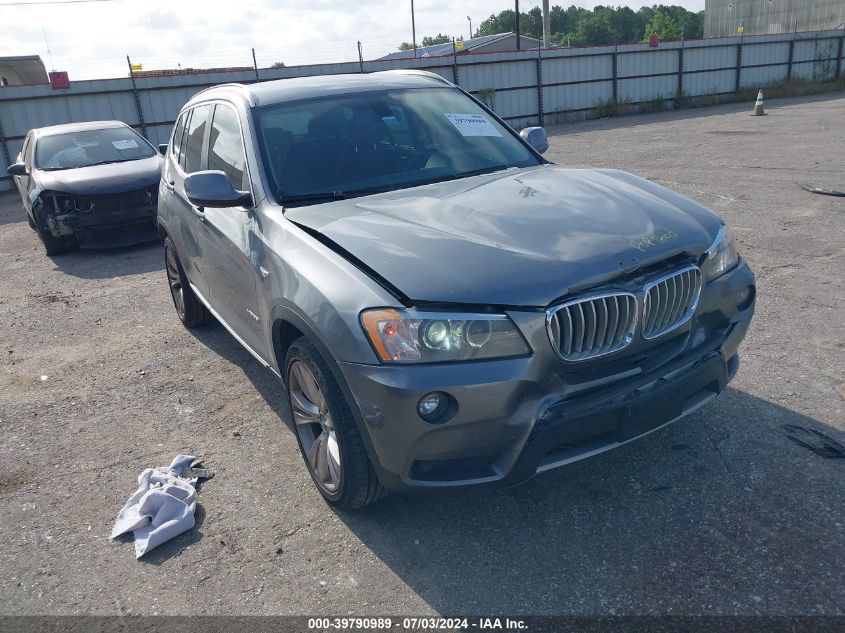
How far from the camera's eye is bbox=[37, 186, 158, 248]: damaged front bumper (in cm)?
915

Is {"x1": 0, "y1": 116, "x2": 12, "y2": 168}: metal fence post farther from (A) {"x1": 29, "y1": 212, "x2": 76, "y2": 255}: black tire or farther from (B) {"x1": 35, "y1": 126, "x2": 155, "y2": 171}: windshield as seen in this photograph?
(A) {"x1": 29, "y1": 212, "x2": 76, "y2": 255}: black tire

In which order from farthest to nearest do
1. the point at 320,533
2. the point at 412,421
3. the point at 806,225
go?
the point at 806,225 < the point at 320,533 < the point at 412,421

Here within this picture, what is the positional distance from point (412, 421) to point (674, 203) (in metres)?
1.74

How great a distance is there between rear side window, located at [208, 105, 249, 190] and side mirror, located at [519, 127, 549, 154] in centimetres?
180

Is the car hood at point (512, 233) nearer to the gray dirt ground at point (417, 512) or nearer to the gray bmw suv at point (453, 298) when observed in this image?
the gray bmw suv at point (453, 298)

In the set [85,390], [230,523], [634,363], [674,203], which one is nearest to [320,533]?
[230,523]

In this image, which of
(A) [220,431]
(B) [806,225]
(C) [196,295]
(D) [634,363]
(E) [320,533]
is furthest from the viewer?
(B) [806,225]

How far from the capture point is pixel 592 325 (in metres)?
2.62

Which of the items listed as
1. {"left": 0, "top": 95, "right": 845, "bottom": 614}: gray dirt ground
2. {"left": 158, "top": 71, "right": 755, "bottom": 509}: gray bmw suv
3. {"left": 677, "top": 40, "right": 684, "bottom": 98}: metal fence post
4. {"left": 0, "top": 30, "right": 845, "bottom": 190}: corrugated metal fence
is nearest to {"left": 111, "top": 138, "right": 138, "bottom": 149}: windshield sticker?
{"left": 0, "top": 95, "right": 845, "bottom": 614}: gray dirt ground

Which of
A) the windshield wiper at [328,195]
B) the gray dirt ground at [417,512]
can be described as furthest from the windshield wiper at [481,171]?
the gray dirt ground at [417,512]

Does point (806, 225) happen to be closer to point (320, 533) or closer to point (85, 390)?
point (320, 533)

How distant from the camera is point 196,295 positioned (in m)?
5.46

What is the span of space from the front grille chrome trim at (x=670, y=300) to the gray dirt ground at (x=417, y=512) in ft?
2.67

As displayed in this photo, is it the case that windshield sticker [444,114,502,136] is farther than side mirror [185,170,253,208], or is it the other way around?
windshield sticker [444,114,502,136]
